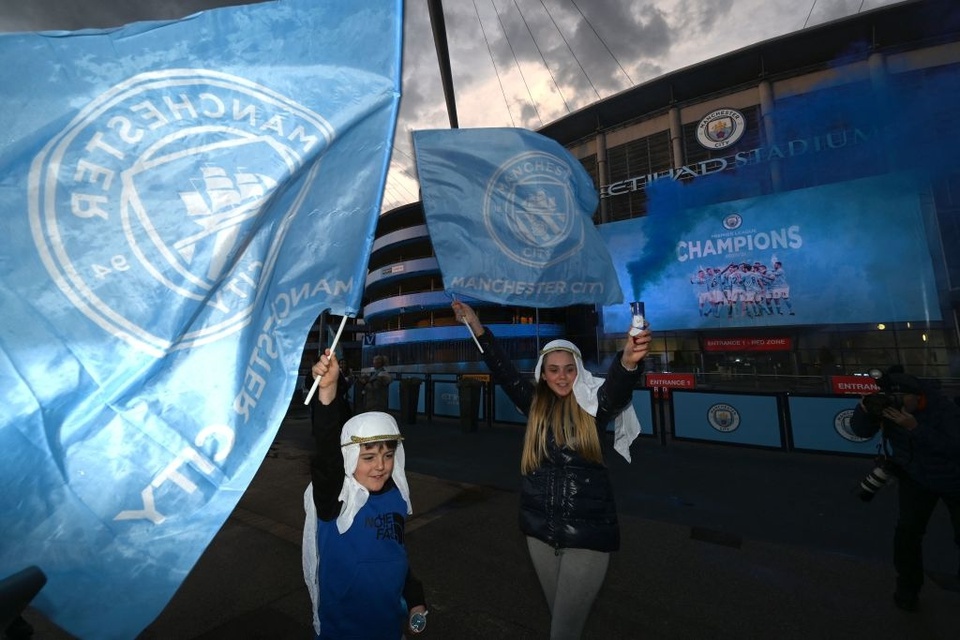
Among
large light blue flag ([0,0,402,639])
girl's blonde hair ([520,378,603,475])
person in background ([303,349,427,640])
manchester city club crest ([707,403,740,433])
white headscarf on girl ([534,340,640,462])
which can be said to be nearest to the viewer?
large light blue flag ([0,0,402,639])

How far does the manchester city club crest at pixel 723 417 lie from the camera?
9.25 metres

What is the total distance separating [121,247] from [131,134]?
1.66 ft

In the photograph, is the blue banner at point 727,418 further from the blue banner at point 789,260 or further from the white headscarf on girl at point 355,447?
the blue banner at point 789,260

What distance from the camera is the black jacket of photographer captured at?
3.32 m

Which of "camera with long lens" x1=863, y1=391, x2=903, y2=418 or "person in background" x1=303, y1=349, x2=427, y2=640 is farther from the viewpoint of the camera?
"camera with long lens" x1=863, y1=391, x2=903, y2=418

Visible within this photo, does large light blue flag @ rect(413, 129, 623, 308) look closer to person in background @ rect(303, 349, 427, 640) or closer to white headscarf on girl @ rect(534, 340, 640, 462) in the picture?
white headscarf on girl @ rect(534, 340, 640, 462)

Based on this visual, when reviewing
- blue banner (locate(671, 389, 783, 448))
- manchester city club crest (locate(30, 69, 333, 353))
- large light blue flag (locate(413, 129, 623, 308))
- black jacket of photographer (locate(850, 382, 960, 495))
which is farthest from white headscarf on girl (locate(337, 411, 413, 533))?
blue banner (locate(671, 389, 783, 448))

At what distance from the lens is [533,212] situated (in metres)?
4.22

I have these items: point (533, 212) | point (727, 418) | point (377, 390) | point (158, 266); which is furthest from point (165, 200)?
point (727, 418)

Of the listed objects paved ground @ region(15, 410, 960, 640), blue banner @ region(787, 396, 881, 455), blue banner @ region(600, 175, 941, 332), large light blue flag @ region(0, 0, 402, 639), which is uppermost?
blue banner @ region(600, 175, 941, 332)

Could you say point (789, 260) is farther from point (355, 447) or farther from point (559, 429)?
point (355, 447)

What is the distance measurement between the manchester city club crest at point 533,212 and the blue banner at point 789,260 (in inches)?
817

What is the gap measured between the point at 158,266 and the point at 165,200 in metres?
0.29

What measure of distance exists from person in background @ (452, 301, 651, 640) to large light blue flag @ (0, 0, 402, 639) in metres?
1.31
